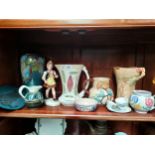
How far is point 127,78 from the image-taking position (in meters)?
0.77

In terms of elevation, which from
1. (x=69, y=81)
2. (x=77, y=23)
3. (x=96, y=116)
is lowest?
(x=96, y=116)

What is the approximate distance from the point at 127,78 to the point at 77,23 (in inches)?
12.9

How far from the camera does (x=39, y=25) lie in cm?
62

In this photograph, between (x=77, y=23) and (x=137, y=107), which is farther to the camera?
(x=137, y=107)

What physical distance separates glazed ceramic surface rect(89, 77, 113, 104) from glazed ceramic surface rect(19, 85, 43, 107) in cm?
22

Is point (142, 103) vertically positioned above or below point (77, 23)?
below

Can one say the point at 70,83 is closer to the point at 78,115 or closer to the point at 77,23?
the point at 78,115

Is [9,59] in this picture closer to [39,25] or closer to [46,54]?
[46,54]

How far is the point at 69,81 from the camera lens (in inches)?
31.4

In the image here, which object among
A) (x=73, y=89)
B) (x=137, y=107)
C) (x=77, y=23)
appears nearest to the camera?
(x=77, y=23)

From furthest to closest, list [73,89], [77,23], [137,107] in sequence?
[73,89] < [137,107] < [77,23]

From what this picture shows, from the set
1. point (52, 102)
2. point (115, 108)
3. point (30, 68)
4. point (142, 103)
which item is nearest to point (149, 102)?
point (142, 103)

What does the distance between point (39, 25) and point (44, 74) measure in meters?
0.24

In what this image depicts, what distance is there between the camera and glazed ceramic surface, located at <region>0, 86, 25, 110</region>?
28.0 inches
